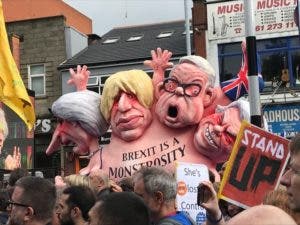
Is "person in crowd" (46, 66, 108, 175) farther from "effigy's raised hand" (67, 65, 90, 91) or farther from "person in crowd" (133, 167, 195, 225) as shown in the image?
"person in crowd" (133, 167, 195, 225)

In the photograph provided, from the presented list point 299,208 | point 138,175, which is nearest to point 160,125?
point 138,175

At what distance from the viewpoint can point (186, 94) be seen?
851cm

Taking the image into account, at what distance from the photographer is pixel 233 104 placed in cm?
847

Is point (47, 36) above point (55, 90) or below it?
above

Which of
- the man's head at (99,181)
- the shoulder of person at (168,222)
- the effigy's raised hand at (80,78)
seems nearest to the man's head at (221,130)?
the effigy's raised hand at (80,78)

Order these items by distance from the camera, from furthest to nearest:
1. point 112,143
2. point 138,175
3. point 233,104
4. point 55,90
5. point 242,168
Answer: point 55,90 < point 112,143 < point 233,104 < point 138,175 < point 242,168

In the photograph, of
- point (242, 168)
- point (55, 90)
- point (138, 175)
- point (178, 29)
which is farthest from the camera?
point (178, 29)

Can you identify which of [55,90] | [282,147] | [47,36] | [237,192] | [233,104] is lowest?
[237,192]

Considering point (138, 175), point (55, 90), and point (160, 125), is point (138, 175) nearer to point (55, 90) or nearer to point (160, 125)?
point (160, 125)

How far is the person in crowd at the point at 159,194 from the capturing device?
436 cm

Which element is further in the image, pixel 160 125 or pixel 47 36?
pixel 47 36

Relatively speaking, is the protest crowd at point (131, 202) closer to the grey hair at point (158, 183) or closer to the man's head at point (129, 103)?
the grey hair at point (158, 183)

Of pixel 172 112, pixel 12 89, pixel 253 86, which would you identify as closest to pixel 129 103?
pixel 172 112

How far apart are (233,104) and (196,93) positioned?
0.53m
